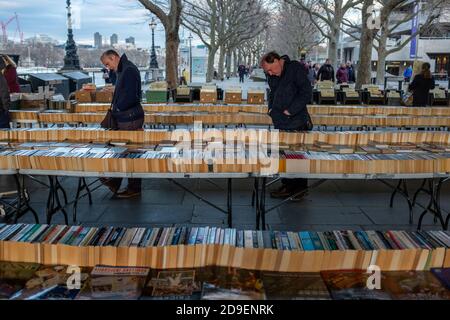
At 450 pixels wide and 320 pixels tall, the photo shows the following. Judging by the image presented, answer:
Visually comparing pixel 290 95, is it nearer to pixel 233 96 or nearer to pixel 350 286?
pixel 350 286

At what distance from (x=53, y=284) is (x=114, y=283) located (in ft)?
1.05

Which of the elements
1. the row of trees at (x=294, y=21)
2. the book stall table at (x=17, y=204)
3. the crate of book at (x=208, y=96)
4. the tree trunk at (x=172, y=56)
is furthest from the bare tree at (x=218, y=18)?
the book stall table at (x=17, y=204)

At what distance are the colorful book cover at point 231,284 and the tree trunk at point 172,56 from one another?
14.5 metres

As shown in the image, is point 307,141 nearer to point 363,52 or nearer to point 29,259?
point 29,259

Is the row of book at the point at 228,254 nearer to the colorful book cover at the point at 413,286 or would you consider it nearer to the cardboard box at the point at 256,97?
the colorful book cover at the point at 413,286

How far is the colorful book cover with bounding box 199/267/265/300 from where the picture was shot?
2.34 meters

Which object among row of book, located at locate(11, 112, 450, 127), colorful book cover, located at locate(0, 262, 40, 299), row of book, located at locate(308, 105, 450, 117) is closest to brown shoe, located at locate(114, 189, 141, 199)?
row of book, located at locate(11, 112, 450, 127)

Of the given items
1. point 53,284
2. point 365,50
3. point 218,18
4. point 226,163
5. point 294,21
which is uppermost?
point 294,21

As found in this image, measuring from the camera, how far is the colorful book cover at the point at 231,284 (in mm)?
2342

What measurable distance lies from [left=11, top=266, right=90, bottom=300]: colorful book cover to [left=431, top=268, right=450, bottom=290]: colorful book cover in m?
1.89

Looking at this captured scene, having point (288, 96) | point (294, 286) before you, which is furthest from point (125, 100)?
point (294, 286)

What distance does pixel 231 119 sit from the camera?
9273mm

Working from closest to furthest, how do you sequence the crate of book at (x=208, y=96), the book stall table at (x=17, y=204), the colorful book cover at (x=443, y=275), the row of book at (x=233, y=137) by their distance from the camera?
1. the colorful book cover at (x=443, y=275)
2. the book stall table at (x=17, y=204)
3. the row of book at (x=233, y=137)
4. the crate of book at (x=208, y=96)

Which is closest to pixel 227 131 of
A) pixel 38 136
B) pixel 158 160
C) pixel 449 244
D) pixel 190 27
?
pixel 158 160
